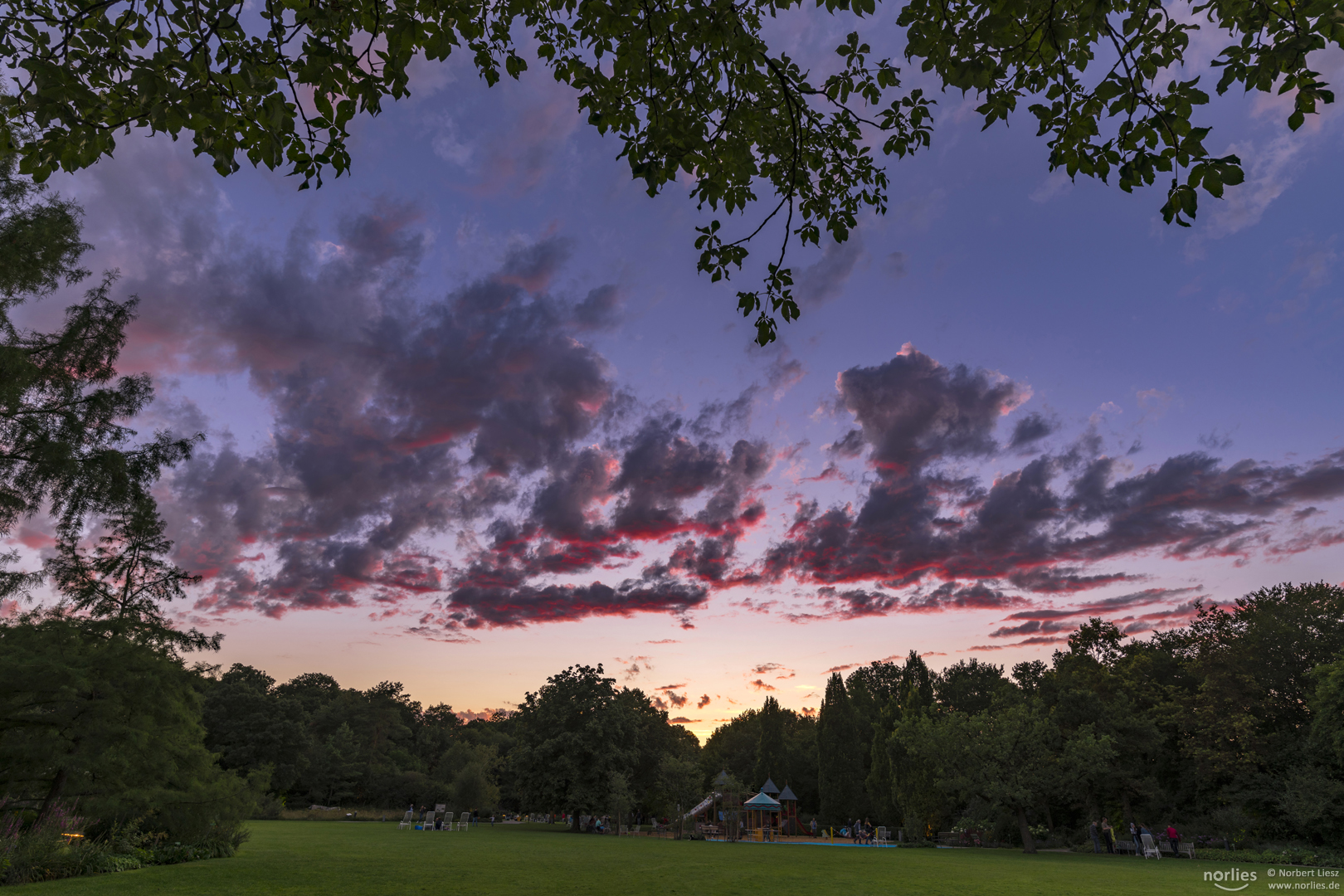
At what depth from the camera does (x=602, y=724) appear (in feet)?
129

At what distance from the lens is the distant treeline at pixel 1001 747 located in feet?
87.0

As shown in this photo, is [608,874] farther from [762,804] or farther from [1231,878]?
[762,804]

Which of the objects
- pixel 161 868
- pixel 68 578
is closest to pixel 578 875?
pixel 161 868

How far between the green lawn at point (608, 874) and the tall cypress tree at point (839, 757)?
79.2ft

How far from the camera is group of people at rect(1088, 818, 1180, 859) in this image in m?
26.7

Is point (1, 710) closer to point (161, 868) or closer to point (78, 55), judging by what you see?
point (161, 868)

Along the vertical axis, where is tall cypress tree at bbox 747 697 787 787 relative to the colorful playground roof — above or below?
above

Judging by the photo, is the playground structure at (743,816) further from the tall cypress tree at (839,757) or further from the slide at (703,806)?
the tall cypress tree at (839,757)

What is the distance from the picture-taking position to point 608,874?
15039mm

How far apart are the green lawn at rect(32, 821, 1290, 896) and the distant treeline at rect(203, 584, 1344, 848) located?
5.03m

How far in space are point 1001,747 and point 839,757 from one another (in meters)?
24.3

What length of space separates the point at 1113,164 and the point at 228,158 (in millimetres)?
5861

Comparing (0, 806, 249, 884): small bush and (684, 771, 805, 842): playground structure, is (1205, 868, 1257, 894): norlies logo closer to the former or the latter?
(0, 806, 249, 884): small bush

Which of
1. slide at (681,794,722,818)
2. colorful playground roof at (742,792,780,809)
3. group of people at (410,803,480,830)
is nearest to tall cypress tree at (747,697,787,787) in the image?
slide at (681,794,722,818)
